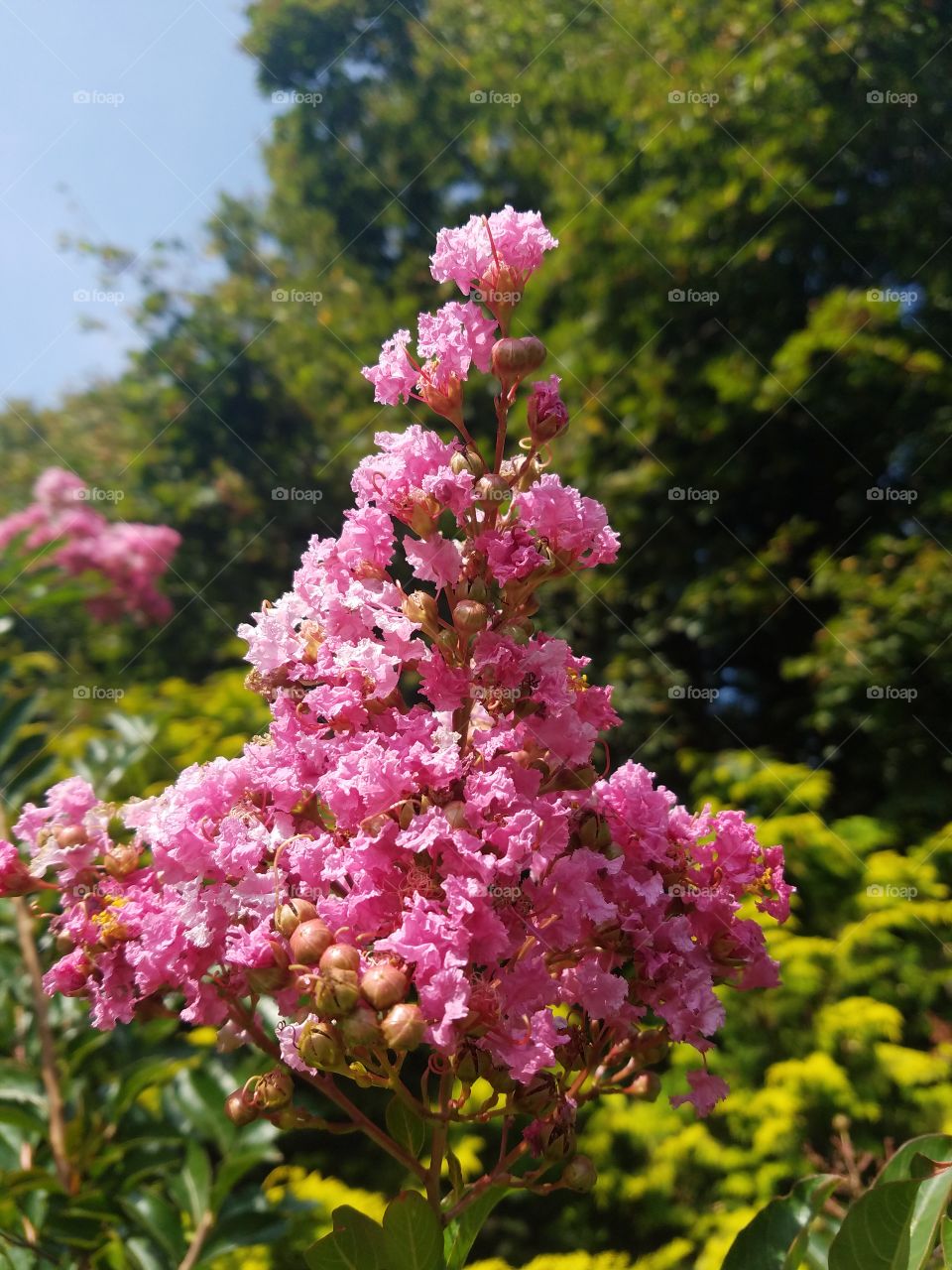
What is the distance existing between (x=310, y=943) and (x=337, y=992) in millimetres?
45

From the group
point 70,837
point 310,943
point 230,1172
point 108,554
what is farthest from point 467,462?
point 108,554

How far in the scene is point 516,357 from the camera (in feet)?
2.75

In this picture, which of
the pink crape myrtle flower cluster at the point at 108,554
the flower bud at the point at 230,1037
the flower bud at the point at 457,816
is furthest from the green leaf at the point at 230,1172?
the pink crape myrtle flower cluster at the point at 108,554

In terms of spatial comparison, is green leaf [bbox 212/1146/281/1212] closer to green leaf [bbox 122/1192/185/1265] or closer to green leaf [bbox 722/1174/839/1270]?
green leaf [bbox 122/1192/185/1265]

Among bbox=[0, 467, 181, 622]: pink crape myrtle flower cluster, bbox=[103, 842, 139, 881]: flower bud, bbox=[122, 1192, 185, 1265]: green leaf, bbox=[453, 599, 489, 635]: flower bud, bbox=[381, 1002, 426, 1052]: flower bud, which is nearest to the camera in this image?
bbox=[381, 1002, 426, 1052]: flower bud

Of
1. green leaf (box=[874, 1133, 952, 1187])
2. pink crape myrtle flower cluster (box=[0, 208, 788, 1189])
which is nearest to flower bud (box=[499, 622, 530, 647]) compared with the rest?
pink crape myrtle flower cluster (box=[0, 208, 788, 1189])

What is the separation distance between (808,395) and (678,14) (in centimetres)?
190

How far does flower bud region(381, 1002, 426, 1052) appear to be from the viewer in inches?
25.5

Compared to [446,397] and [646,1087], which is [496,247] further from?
[646,1087]

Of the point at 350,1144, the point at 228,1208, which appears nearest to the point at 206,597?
the point at 350,1144

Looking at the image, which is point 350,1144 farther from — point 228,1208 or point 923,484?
point 923,484

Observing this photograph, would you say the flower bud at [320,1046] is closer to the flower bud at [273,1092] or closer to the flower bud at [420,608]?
the flower bud at [273,1092]

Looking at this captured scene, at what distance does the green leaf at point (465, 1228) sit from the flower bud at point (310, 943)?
31cm

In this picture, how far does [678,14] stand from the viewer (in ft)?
13.2
